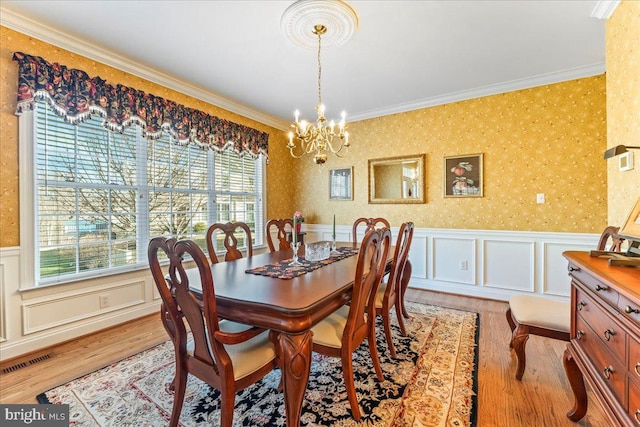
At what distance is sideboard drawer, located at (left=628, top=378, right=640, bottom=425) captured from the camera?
2.88 ft

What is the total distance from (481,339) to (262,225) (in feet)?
10.5

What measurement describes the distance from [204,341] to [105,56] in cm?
283

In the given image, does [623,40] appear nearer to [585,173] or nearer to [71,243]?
[585,173]

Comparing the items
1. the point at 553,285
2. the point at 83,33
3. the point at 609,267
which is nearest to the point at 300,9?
the point at 83,33

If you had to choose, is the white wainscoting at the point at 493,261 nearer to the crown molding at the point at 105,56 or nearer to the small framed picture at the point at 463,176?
the small framed picture at the point at 463,176

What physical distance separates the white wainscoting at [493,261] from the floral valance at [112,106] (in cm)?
→ 290

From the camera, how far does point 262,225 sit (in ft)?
14.6

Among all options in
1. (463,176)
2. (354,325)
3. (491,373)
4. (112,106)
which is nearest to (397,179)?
(463,176)

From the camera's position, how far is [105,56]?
2.61m

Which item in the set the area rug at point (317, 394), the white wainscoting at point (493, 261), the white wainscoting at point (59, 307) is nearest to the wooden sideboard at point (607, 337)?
the area rug at point (317, 394)

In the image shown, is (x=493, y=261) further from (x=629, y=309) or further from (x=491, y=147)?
(x=629, y=309)

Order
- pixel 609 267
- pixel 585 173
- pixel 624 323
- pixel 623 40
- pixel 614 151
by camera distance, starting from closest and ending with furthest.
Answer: pixel 624 323 → pixel 609 267 → pixel 614 151 → pixel 623 40 → pixel 585 173

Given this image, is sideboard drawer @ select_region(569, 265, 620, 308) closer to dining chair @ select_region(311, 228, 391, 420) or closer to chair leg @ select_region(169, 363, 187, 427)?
dining chair @ select_region(311, 228, 391, 420)

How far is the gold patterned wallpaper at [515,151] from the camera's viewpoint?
2996mm
